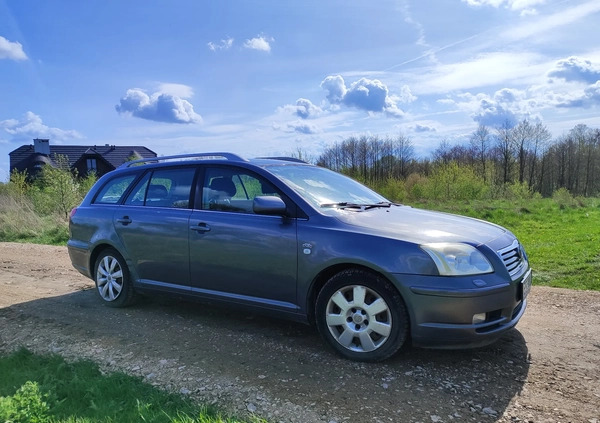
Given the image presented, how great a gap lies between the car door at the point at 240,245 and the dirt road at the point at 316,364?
1.62 ft

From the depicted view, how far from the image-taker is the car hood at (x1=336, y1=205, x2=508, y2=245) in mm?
3688

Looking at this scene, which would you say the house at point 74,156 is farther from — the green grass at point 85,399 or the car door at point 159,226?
the green grass at point 85,399

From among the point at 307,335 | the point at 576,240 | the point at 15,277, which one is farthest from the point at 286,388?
the point at 576,240

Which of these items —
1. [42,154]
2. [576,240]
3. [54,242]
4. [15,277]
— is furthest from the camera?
[42,154]

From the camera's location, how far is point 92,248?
5.72 m

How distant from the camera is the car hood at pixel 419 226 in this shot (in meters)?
3.69

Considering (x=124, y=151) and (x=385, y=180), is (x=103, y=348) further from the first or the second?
(x=124, y=151)

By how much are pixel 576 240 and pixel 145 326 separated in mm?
11099

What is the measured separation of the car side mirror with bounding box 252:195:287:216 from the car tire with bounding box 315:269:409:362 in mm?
782

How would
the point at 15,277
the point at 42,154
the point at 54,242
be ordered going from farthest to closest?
1. the point at 42,154
2. the point at 54,242
3. the point at 15,277

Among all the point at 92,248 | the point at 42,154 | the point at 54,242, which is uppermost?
the point at 42,154

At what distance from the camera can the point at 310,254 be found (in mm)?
3938

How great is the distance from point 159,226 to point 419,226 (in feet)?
9.16

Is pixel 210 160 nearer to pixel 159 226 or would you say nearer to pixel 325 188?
pixel 159 226
